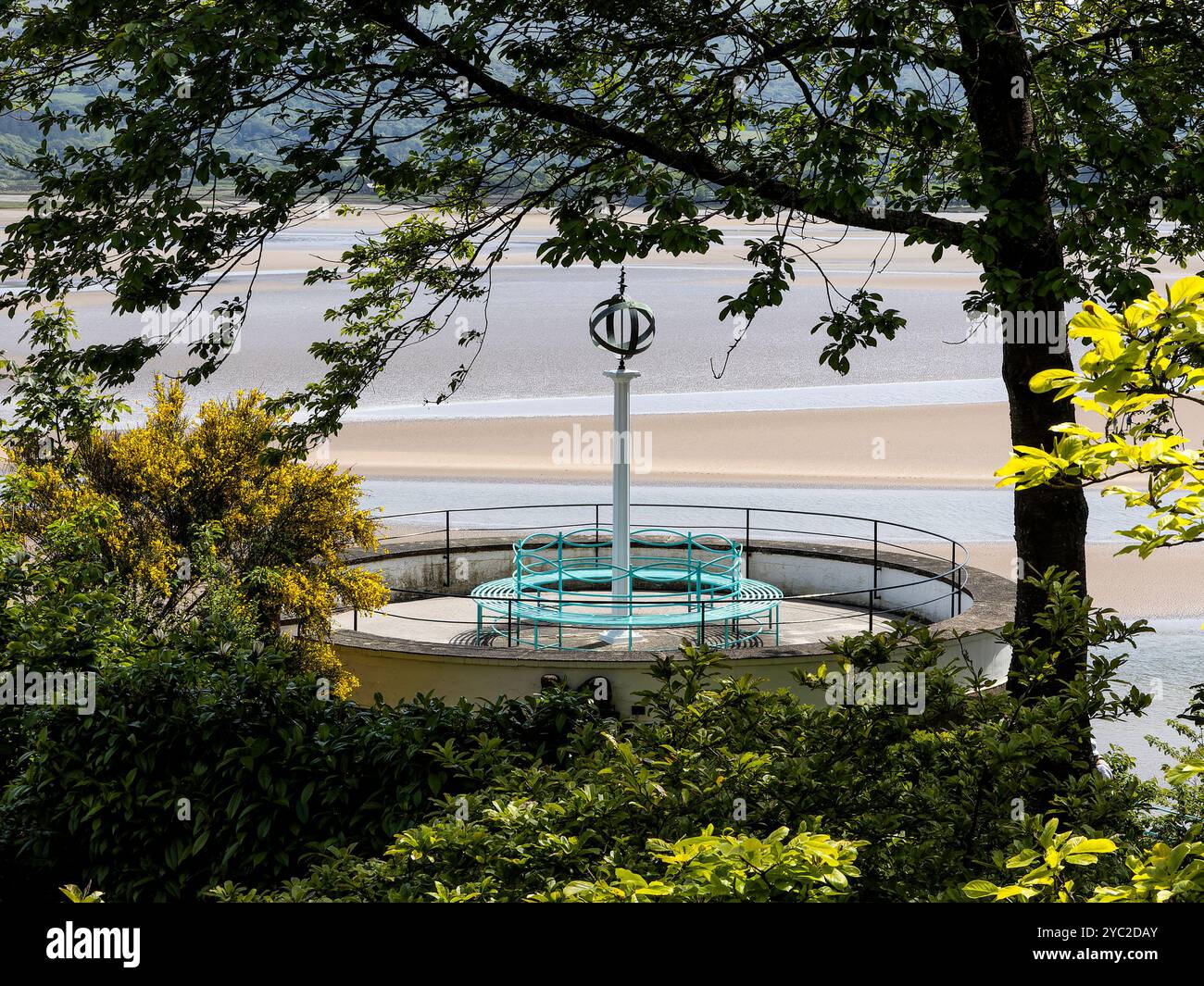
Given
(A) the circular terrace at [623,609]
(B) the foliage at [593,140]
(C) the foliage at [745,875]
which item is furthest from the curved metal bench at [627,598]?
(C) the foliage at [745,875]

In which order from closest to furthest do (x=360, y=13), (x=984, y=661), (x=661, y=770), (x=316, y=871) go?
(x=316, y=871) → (x=661, y=770) → (x=360, y=13) → (x=984, y=661)

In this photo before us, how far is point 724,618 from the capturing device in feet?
36.9

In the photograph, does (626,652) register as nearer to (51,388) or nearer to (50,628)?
(50,628)

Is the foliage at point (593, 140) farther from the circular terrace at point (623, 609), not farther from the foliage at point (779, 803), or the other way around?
the circular terrace at point (623, 609)

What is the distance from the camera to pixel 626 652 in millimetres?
10477

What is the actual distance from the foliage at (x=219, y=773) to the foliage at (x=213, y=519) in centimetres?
420

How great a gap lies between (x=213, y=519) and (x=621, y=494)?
3.66m

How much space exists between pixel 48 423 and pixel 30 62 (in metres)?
2.43

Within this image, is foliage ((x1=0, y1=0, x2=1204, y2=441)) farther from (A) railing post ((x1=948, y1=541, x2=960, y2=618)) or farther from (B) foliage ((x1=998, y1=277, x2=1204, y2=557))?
(A) railing post ((x1=948, y1=541, x2=960, y2=618))

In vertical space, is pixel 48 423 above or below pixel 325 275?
below

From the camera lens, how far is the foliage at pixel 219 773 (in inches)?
239

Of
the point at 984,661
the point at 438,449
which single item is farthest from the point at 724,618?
the point at 438,449

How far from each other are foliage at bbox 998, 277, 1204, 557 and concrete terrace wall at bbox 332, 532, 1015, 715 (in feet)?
14.0
